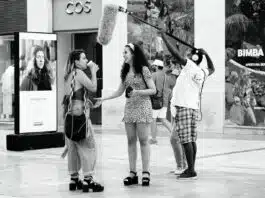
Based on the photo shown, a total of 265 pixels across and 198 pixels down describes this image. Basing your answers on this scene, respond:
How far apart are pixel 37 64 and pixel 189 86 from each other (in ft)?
15.3

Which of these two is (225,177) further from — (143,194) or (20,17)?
(20,17)

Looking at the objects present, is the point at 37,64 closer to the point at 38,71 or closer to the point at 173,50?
→ the point at 38,71

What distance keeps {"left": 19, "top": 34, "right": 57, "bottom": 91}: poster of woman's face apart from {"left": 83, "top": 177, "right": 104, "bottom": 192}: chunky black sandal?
4.95m

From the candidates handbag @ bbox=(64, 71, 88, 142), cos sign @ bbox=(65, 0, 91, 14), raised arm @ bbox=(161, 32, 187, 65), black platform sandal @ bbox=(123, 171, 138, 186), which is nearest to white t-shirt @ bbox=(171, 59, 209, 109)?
raised arm @ bbox=(161, 32, 187, 65)

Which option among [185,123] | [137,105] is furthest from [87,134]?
[185,123]

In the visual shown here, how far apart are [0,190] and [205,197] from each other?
8.42 feet

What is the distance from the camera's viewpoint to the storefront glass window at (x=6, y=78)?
72.6 feet

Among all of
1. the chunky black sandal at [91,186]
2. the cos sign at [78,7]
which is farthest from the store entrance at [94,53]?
the chunky black sandal at [91,186]

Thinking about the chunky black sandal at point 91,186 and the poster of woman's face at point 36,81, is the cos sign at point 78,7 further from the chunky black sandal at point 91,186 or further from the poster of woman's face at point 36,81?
the chunky black sandal at point 91,186

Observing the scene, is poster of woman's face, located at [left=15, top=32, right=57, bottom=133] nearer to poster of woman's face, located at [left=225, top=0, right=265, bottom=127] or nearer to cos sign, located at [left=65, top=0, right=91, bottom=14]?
poster of woman's face, located at [left=225, top=0, right=265, bottom=127]

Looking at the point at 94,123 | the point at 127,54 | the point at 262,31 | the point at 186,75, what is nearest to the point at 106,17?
the point at 127,54

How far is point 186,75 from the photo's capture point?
31.5 feet

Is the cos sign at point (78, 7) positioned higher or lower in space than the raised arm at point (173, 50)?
higher

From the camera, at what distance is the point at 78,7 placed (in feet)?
69.0
